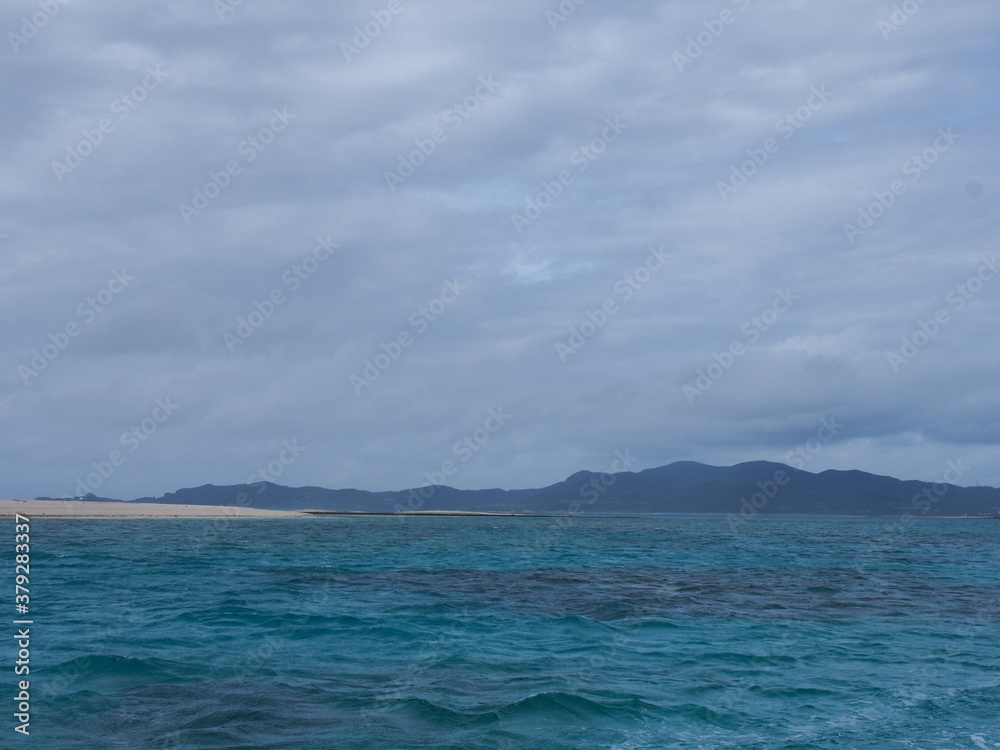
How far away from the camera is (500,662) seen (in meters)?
21.6

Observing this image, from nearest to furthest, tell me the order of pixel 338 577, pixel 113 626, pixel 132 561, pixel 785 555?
1. pixel 113 626
2. pixel 338 577
3. pixel 132 561
4. pixel 785 555

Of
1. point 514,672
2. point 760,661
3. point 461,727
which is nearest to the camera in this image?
point 461,727

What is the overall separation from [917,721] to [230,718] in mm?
14711

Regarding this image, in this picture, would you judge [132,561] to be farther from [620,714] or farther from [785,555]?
[785,555]

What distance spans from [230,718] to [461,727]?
4.70 m

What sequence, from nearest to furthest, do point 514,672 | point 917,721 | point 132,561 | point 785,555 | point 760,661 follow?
1. point 917,721
2. point 514,672
3. point 760,661
4. point 132,561
5. point 785,555

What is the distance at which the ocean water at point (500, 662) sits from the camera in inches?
618

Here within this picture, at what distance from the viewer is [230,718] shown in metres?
15.7

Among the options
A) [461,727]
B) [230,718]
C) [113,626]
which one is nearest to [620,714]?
[461,727]

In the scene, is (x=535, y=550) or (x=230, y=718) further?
(x=535, y=550)

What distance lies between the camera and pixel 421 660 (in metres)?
21.5

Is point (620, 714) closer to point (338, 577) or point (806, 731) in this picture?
point (806, 731)

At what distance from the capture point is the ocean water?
15688mm

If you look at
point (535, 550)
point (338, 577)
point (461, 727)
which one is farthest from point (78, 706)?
point (535, 550)
